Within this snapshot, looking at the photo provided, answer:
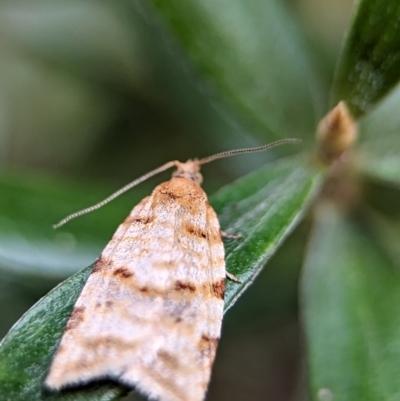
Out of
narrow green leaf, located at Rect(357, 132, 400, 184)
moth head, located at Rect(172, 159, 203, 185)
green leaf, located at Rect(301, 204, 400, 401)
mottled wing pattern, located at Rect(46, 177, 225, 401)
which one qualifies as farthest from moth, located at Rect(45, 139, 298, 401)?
narrow green leaf, located at Rect(357, 132, 400, 184)

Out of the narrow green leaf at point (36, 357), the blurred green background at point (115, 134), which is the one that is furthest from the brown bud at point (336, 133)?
the narrow green leaf at point (36, 357)

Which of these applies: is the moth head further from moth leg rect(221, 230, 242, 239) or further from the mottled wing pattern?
moth leg rect(221, 230, 242, 239)

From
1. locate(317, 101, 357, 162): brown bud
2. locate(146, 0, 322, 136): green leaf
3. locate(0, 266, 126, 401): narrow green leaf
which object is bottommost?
locate(0, 266, 126, 401): narrow green leaf

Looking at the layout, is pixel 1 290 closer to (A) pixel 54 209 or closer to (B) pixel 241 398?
(A) pixel 54 209

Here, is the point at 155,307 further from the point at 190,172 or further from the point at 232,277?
the point at 190,172

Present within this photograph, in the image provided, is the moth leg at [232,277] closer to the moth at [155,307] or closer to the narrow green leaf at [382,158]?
the moth at [155,307]

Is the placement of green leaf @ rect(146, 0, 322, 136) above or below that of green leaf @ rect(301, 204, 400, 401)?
above
